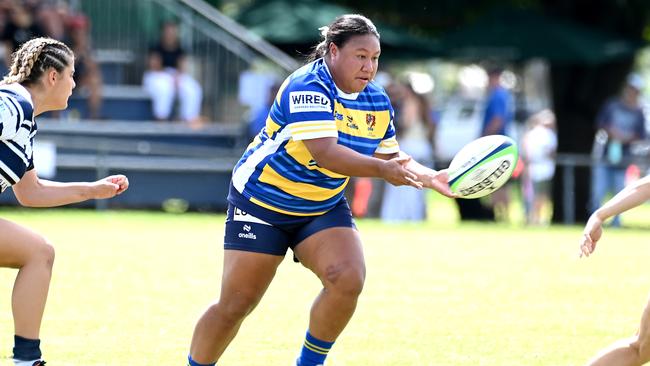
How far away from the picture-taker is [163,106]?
2053 cm

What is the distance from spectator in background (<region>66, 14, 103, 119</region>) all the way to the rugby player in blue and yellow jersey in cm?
1338

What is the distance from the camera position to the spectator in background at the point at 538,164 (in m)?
20.7

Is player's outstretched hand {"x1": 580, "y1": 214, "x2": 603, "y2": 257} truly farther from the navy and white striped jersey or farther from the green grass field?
the navy and white striped jersey

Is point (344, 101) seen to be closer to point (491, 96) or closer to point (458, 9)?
point (491, 96)

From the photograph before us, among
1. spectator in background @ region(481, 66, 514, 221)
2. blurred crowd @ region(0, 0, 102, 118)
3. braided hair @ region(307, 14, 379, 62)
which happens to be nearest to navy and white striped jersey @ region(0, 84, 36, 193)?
braided hair @ region(307, 14, 379, 62)

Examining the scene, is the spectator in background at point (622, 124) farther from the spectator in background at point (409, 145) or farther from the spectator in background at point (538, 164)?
the spectator in background at point (409, 145)

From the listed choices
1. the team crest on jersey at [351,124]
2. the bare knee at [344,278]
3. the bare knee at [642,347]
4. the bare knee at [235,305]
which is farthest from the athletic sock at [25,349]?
the bare knee at [642,347]

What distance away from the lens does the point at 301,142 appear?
6.45 metres

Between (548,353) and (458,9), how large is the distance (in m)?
15.9

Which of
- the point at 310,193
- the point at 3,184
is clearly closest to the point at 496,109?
the point at 310,193

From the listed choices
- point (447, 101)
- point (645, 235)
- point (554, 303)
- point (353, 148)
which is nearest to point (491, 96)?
point (645, 235)

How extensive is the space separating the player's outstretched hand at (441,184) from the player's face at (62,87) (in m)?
2.01

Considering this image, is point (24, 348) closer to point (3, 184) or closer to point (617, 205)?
point (3, 184)

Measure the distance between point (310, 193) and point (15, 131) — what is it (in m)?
1.54
